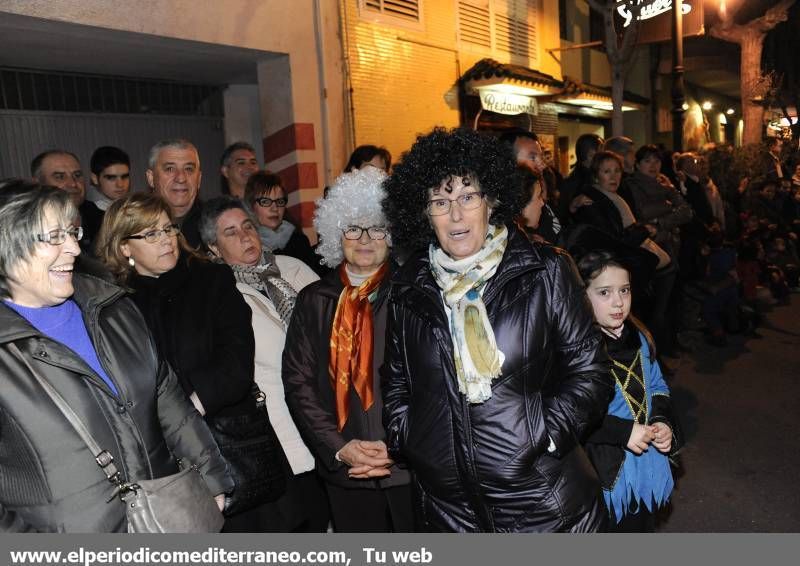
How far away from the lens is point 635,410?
3213mm

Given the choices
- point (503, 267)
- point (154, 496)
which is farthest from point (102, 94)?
point (503, 267)

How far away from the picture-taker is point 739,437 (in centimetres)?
561

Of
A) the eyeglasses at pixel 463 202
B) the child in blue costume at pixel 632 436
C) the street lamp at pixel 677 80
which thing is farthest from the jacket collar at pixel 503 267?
the street lamp at pixel 677 80

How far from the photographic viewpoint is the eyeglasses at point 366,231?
3.46 metres

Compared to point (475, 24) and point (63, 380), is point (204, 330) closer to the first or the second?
point (63, 380)

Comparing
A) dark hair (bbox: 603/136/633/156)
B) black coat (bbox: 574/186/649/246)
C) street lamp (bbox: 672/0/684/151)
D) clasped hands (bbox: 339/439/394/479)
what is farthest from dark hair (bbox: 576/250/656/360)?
street lamp (bbox: 672/0/684/151)

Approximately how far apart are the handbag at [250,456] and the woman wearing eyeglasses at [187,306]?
0.04m

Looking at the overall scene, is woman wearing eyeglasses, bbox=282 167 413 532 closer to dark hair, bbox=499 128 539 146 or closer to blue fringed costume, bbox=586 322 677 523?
blue fringed costume, bbox=586 322 677 523

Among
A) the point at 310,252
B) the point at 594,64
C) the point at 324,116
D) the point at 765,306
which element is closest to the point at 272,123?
the point at 324,116

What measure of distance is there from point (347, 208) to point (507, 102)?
9487 millimetres

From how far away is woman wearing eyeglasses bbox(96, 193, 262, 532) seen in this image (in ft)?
9.85

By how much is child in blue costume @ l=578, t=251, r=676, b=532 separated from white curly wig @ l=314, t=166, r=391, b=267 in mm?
1257

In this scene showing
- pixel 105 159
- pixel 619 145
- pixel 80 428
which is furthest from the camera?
pixel 619 145
